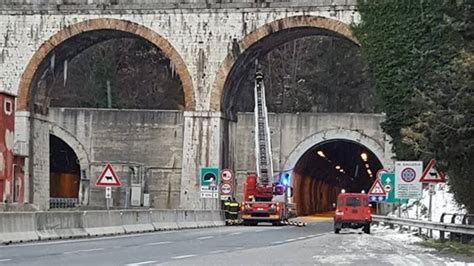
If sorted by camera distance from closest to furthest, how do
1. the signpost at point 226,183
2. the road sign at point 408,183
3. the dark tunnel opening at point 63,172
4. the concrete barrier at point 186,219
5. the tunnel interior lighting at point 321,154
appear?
1. the road sign at point 408,183
2. the concrete barrier at point 186,219
3. the signpost at point 226,183
4. the dark tunnel opening at point 63,172
5. the tunnel interior lighting at point 321,154

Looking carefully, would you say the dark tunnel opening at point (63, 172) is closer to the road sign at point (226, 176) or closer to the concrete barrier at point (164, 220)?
the road sign at point (226, 176)

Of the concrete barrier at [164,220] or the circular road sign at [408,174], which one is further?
the concrete barrier at [164,220]

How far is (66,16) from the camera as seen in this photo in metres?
50.5

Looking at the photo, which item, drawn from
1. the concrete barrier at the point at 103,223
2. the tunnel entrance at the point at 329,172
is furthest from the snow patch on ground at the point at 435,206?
the tunnel entrance at the point at 329,172

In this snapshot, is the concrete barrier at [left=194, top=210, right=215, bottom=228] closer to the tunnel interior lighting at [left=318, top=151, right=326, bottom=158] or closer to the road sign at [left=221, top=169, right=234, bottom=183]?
the road sign at [left=221, top=169, right=234, bottom=183]

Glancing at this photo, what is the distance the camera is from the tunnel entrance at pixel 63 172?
67.9 metres

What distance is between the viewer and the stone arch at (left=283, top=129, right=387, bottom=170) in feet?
194

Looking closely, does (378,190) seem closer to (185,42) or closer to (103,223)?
(103,223)

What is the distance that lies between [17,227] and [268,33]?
25.0m

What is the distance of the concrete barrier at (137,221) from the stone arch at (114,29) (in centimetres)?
1314

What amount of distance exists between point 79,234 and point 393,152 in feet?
81.7

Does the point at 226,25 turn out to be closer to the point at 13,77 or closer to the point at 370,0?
the point at 370,0

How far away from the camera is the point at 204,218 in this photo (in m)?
45.8

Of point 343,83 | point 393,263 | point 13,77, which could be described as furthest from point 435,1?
point 343,83
